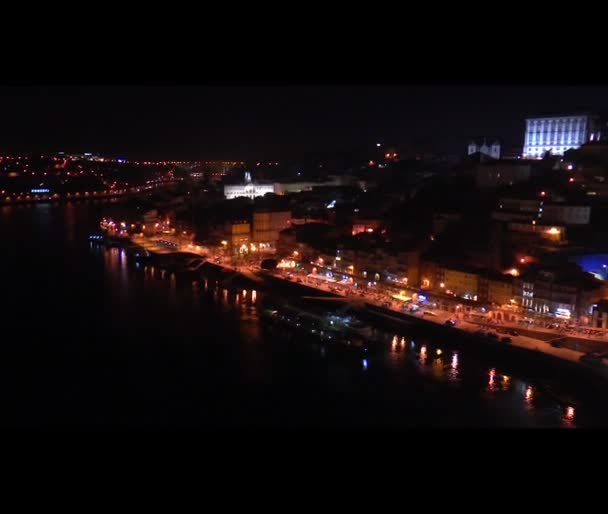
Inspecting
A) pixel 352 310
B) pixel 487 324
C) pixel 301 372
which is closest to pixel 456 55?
pixel 301 372

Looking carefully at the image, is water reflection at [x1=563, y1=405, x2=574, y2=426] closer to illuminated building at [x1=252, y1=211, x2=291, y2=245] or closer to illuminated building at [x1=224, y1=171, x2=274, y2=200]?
illuminated building at [x1=252, y1=211, x2=291, y2=245]

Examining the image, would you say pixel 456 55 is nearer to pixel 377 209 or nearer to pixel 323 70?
pixel 323 70

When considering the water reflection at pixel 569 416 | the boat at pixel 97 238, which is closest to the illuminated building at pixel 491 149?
the boat at pixel 97 238

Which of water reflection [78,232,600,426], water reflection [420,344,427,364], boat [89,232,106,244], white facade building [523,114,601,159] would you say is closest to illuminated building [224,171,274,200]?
boat [89,232,106,244]

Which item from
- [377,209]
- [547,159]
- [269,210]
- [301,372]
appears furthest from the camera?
[269,210]

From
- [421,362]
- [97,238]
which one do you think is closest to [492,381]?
[421,362]
